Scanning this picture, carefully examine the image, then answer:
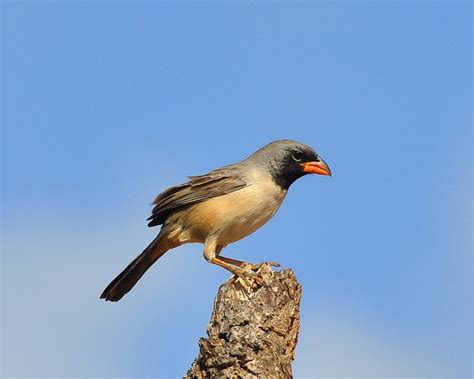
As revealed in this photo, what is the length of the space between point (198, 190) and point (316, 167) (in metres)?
1.64

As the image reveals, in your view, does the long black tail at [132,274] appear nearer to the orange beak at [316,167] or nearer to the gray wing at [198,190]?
the gray wing at [198,190]

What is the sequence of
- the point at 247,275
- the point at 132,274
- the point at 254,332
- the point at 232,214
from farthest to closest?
the point at 132,274, the point at 232,214, the point at 247,275, the point at 254,332

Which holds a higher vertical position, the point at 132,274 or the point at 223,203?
the point at 223,203

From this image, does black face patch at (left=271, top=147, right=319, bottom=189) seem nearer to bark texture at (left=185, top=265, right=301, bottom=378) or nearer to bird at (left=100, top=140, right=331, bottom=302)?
bird at (left=100, top=140, right=331, bottom=302)

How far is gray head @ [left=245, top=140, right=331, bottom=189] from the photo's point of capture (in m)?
11.5

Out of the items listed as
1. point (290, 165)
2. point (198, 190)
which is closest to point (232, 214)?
point (198, 190)

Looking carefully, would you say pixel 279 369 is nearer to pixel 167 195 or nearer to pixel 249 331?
pixel 249 331

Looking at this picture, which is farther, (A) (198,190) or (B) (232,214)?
(A) (198,190)

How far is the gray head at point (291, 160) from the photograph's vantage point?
11.5 metres

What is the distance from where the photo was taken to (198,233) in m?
11.2

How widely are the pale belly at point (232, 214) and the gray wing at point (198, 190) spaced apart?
9 centimetres

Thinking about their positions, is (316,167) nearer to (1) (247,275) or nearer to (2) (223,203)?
(2) (223,203)

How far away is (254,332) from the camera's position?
7.35 m

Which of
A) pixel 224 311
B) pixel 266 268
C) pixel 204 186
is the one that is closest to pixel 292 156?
pixel 204 186
